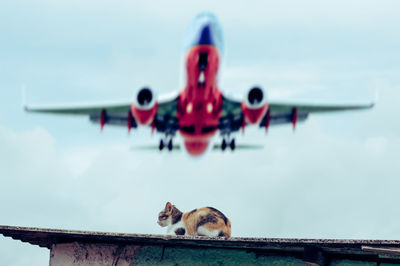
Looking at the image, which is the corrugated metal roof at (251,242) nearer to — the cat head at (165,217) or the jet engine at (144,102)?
the cat head at (165,217)

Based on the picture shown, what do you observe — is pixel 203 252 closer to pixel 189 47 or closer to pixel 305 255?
pixel 305 255

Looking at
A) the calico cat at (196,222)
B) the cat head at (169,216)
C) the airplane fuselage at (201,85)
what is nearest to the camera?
the calico cat at (196,222)

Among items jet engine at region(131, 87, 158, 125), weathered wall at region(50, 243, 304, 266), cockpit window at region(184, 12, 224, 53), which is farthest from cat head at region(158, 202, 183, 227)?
weathered wall at region(50, 243, 304, 266)

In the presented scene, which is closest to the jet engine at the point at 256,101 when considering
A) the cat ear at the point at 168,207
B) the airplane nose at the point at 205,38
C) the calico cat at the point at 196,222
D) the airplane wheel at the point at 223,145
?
the airplane nose at the point at 205,38

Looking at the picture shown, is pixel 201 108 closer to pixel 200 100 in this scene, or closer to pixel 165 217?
pixel 200 100

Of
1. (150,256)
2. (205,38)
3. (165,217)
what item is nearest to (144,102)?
(205,38)

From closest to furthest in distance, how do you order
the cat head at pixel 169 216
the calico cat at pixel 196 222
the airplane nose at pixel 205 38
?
the calico cat at pixel 196 222 < the cat head at pixel 169 216 < the airplane nose at pixel 205 38

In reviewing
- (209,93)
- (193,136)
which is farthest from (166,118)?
(209,93)
